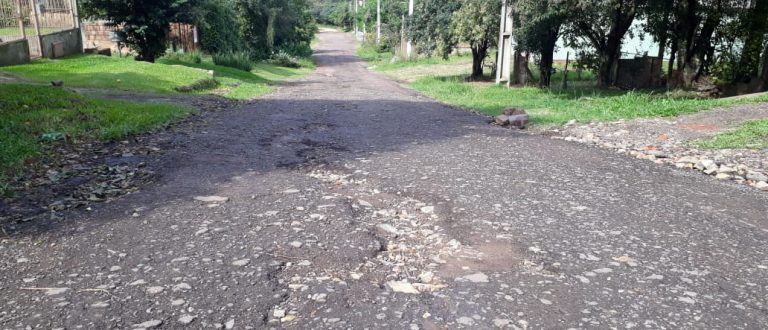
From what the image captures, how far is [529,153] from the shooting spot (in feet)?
24.1

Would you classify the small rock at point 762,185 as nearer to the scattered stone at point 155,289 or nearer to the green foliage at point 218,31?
the scattered stone at point 155,289

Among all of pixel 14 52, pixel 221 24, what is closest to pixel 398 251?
pixel 14 52

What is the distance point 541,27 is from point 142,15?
13.1 meters

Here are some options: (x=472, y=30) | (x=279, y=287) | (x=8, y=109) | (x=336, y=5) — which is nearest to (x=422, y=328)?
(x=279, y=287)

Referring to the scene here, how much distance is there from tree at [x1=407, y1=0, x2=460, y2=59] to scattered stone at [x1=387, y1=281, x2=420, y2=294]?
18.8 m

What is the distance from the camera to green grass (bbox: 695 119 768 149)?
24.8ft

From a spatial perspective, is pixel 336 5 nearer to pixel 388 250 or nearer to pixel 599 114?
pixel 599 114

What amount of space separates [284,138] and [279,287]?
514cm

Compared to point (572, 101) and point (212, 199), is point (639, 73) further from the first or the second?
point (212, 199)

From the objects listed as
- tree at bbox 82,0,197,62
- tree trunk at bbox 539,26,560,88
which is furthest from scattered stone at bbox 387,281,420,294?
tree at bbox 82,0,197,62

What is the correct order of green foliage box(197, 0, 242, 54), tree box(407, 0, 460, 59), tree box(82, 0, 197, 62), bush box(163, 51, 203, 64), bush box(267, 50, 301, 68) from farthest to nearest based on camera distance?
bush box(267, 50, 301, 68)
green foliage box(197, 0, 242, 54)
bush box(163, 51, 203, 64)
tree box(407, 0, 460, 59)
tree box(82, 0, 197, 62)

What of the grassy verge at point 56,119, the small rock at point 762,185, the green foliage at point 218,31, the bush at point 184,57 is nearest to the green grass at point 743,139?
the small rock at point 762,185

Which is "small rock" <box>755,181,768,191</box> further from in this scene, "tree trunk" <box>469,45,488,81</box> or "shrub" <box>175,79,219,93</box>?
"tree trunk" <box>469,45,488,81</box>

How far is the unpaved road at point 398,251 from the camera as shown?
9.78 ft
